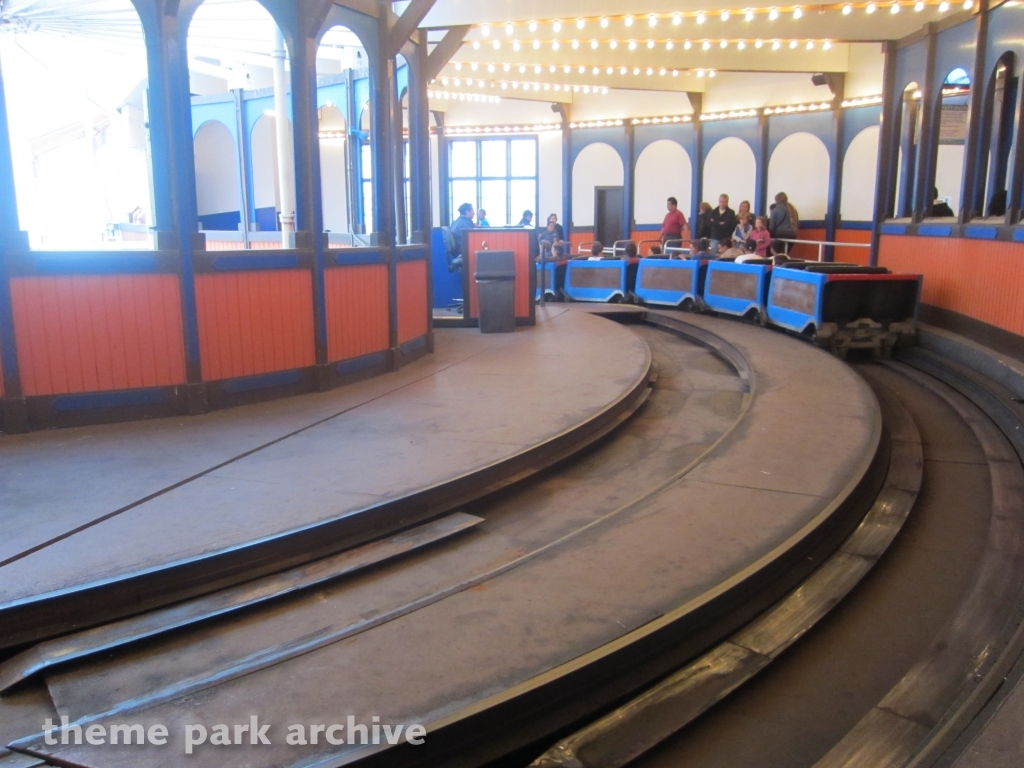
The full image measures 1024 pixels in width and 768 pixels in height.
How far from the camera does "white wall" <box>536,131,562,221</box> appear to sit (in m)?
18.4

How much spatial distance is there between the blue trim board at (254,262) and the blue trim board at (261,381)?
77 centimetres

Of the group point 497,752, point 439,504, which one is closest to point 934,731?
point 497,752

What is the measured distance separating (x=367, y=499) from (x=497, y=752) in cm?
156

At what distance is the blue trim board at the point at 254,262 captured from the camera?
5.44 m

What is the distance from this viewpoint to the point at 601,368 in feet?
22.9

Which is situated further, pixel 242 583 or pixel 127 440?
pixel 127 440

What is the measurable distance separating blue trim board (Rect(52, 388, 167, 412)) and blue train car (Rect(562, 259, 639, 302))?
355 inches

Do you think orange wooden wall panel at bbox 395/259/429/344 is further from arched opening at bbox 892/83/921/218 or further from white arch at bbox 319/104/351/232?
white arch at bbox 319/104/351/232

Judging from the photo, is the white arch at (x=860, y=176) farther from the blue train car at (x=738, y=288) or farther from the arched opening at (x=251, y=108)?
the arched opening at (x=251, y=108)

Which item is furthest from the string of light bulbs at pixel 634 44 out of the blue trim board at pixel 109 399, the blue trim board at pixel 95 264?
the blue trim board at pixel 109 399

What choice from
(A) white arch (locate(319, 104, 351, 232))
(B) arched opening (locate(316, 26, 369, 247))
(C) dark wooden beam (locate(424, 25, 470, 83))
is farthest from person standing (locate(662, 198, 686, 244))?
(A) white arch (locate(319, 104, 351, 232))

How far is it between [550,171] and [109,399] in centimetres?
1488

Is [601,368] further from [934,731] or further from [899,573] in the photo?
[934,731]

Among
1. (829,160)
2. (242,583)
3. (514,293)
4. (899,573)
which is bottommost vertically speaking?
(899,573)
